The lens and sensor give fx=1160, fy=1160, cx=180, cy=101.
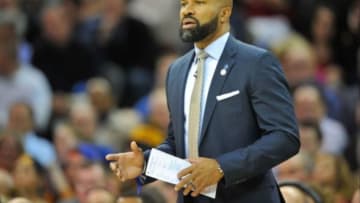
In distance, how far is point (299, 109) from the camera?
9875 millimetres

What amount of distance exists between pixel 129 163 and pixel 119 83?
6520mm

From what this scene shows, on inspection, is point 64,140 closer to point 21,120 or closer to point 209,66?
point 21,120

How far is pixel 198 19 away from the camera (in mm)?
5191

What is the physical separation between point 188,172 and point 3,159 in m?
4.34

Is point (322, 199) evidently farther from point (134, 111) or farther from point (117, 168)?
point (134, 111)

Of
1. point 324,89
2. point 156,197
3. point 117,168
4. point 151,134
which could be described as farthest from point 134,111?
point 117,168

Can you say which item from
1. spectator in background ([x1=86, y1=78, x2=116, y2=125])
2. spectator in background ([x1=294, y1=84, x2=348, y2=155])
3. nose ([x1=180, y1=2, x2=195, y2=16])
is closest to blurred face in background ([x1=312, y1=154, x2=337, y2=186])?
spectator in background ([x1=294, y1=84, x2=348, y2=155])

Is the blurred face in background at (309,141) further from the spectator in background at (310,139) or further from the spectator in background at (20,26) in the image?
the spectator in background at (20,26)

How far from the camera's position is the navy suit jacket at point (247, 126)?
16.5 ft

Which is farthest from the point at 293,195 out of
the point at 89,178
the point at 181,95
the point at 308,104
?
the point at 308,104

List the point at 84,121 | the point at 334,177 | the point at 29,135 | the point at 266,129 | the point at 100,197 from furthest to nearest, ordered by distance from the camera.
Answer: the point at 84,121, the point at 29,135, the point at 334,177, the point at 100,197, the point at 266,129

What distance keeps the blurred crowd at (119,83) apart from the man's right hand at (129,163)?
104 inches

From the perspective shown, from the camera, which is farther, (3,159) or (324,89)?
(324,89)

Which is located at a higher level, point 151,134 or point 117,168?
point 117,168
